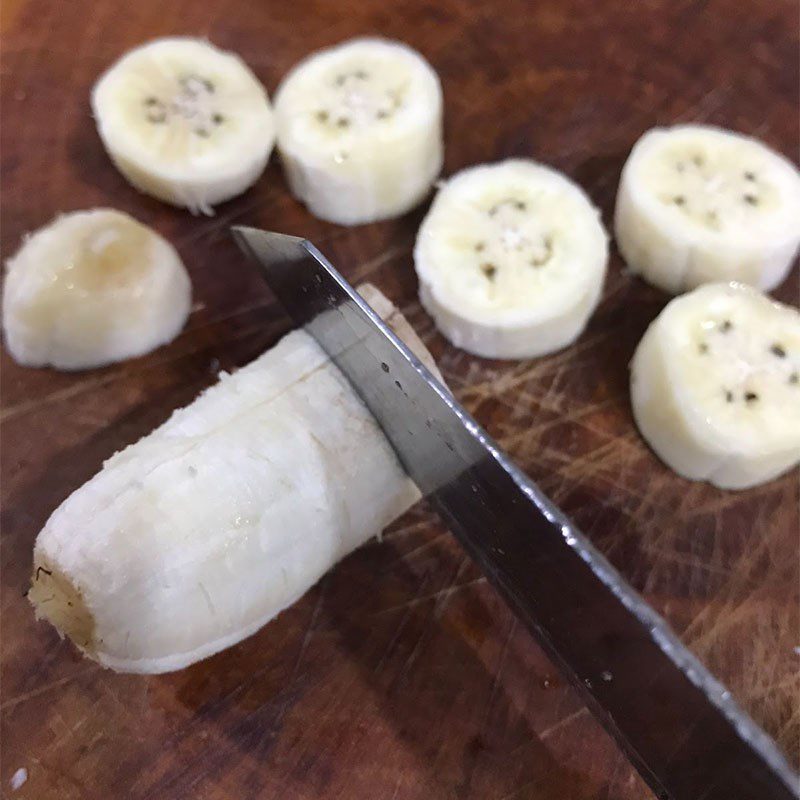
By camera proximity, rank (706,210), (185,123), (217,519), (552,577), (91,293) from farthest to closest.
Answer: (185,123) → (706,210) → (91,293) → (217,519) → (552,577)

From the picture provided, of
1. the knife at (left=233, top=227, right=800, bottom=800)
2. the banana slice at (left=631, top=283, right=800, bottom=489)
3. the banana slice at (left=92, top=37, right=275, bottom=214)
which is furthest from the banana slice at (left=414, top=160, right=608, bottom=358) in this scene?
the banana slice at (left=92, top=37, right=275, bottom=214)

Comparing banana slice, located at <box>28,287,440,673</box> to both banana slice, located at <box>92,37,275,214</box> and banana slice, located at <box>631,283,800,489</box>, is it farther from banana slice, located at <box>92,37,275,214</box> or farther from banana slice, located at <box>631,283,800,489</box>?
banana slice, located at <box>92,37,275,214</box>

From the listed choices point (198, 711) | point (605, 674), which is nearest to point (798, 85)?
point (605, 674)

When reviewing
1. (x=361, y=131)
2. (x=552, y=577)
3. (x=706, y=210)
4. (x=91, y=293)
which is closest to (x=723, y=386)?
(x=706, y=210)

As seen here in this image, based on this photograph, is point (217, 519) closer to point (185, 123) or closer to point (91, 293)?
point (91, 293)

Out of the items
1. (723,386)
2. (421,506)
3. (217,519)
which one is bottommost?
(421,506)

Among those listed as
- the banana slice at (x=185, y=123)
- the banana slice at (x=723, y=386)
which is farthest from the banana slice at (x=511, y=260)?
the banana slice at (x=185, y=123)

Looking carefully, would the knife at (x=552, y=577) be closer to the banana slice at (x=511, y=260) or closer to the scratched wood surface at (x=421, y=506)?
the scratched wood surface at (x=421, y=506)

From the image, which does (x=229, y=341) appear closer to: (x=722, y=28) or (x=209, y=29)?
(x=209, y=29)
